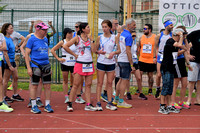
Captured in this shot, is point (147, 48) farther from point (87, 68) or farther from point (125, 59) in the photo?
point (87, 68)

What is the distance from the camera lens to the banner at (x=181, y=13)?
37.0ft

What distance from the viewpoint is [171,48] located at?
295 inches

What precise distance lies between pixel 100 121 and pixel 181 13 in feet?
20.2

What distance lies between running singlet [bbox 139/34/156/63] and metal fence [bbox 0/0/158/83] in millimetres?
2142

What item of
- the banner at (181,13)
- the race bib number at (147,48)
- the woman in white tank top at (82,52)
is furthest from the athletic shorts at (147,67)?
the woman in white tank top at (82,52)

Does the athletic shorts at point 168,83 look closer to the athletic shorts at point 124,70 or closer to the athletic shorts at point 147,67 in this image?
the athletic shorts at point 124,70

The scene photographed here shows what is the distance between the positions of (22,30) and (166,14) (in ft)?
18.1

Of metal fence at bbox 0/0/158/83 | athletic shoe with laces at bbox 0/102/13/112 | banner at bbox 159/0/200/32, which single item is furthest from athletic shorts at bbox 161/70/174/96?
metal fence at bbox 0/0/158/83

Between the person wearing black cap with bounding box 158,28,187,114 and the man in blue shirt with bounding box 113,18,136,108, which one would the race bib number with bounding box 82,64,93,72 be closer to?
the man in blue shirt with bounding box 113,18,136,108

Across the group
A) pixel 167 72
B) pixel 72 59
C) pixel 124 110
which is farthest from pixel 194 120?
pixel 72 59

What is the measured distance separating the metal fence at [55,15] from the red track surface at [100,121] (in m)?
4.86

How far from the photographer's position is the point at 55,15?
12.8 metres

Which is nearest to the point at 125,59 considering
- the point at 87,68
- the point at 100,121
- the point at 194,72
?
the point at 87,68

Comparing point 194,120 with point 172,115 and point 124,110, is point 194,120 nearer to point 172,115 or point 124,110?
point 172,115
